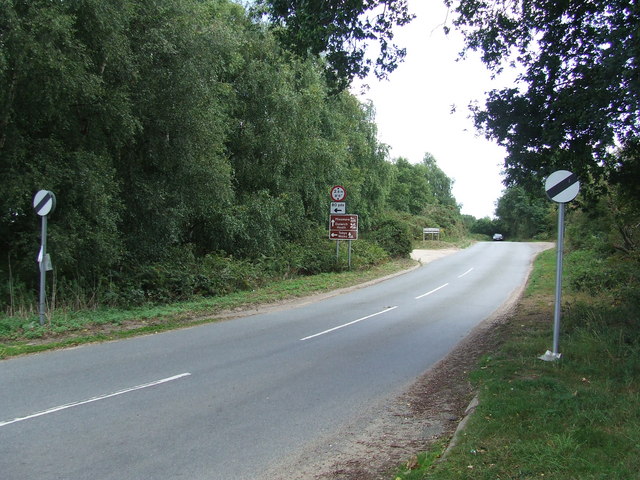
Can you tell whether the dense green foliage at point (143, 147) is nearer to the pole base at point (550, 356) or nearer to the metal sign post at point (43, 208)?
the metal sign post at point (43, 208)

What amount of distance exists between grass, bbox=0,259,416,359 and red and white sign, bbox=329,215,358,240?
6870 mm

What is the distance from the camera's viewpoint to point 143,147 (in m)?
15.4

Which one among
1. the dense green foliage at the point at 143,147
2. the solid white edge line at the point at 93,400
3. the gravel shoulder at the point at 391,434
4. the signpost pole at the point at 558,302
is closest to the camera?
the gravel shoulder at the point at 391,434

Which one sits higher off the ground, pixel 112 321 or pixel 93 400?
pixel 112 321

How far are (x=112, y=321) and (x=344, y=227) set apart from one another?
553 inches

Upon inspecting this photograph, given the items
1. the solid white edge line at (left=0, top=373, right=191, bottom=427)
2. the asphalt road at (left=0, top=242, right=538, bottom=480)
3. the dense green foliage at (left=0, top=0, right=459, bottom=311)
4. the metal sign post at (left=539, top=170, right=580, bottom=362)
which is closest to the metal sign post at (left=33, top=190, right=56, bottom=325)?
the dense green foliage at (left=0, top=0, right=459, bottom=311)

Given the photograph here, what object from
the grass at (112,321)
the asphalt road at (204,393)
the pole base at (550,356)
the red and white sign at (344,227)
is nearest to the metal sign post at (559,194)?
the pole base at (550,356)

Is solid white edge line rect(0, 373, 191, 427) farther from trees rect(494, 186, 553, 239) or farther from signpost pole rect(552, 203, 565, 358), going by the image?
trees rect(494, 186, 553, 239)

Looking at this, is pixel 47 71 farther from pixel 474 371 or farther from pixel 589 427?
pixel 589 427

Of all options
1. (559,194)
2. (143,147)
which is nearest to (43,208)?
(143,147)

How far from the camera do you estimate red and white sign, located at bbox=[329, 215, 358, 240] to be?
2364cm

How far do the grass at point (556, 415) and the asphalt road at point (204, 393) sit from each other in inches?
57.8

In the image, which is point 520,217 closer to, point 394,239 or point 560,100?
point 394,239

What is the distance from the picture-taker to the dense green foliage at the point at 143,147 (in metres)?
11.0
